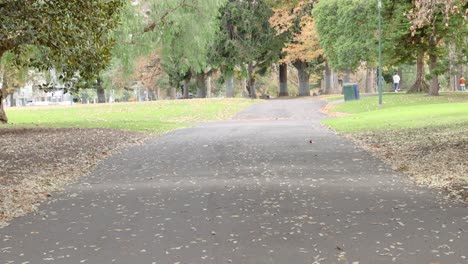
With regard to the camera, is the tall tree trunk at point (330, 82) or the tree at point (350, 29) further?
the tall tree trunk at point (330, 82)

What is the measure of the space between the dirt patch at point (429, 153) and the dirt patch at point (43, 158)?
6.19 meters

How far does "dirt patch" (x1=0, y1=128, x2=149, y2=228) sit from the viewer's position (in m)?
8.95

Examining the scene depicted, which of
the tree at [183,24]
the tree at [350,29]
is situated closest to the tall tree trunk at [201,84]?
the tree at [350,29]

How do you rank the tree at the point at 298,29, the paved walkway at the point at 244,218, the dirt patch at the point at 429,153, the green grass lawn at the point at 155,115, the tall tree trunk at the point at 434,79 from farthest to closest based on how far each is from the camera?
the tree at the point at 298,29, the tall tree trunk at the point at 434,79, the green grass lawn at the point at 155,115, the dirt patch at the point at 429,153, the paved walkway at the point at 244,218

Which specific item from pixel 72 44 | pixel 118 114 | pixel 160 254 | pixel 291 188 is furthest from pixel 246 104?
pixel 160 254

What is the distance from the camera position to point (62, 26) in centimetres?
1209

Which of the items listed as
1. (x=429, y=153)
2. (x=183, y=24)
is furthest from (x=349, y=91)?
(x=429, y=153)

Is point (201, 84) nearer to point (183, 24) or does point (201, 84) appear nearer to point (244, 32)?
point (244, 32)

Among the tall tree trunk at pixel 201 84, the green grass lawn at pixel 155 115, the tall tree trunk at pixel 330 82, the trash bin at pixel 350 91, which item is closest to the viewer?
the green grass lawn at pixel 155 115

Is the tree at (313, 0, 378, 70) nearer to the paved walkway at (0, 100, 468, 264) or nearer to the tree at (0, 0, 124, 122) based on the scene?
the tree at (0, 0, 124, 122)

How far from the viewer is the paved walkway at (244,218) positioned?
18.6 ft

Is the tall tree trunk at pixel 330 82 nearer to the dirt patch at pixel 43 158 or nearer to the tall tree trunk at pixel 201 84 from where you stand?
the tall tree trunk at pixel 201 84

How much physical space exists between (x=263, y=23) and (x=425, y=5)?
131ft

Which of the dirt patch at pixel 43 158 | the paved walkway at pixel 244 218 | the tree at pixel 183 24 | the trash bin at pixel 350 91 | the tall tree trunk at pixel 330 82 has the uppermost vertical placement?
the tree at pixel 183 24
